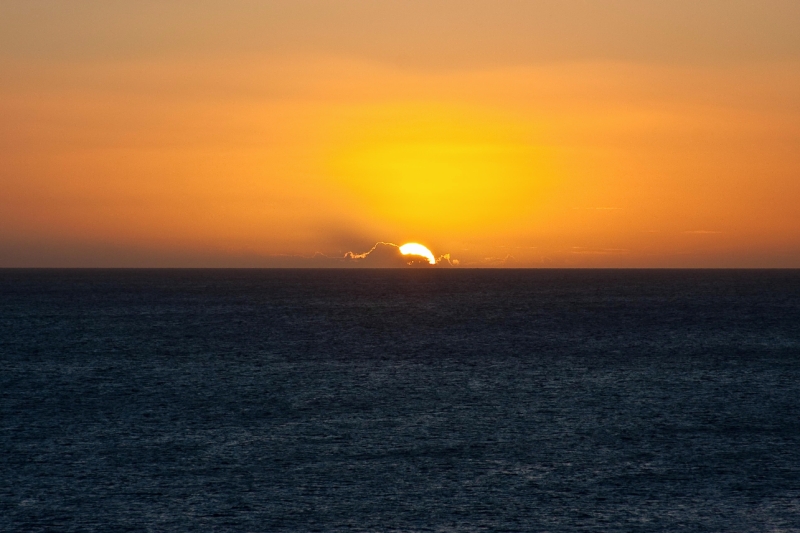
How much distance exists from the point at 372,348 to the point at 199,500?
198 ft

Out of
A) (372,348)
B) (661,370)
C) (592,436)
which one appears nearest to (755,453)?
(592,436)

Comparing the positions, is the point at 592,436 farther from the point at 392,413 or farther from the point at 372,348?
the point at 372,348

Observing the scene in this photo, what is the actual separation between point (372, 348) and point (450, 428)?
45.7 m

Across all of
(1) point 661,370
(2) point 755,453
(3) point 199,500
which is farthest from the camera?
(1) point 661,370

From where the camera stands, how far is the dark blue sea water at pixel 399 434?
3419cm

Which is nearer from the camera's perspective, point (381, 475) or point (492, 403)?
point (381, 475)

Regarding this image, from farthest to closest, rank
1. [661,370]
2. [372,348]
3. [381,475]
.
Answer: [372,348], [661,370], [381,475]

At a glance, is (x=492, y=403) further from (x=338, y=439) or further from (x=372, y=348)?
(x=372, y=348)

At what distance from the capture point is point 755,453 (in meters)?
44.0

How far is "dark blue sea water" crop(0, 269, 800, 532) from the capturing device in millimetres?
34188

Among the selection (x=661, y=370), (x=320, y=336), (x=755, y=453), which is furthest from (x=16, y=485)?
(x=320, y=336)

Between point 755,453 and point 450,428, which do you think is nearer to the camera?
point 755,453

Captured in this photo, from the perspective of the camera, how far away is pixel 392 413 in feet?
181

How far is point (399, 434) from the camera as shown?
48.7m
